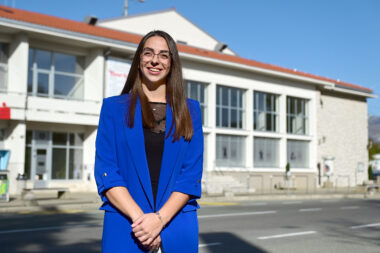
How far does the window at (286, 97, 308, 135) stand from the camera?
38.0 meters

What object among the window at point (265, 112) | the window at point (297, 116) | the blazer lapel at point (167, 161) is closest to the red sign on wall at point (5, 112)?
the window at point (265, 112)

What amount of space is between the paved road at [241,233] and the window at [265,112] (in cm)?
2264

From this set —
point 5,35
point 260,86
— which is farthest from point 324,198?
point 5,35

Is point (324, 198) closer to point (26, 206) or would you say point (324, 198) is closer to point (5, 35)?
point (26, 206)

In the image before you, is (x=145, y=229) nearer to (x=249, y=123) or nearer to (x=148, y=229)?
(x=148, y=229)

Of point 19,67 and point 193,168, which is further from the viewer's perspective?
point 19,67

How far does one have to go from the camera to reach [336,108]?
40.4 meters

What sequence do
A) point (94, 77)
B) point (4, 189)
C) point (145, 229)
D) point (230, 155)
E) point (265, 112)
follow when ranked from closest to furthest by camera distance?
point (145, 229) → point (4, 189) → point (94, 77) → point (230, 155) → point (265, 112)

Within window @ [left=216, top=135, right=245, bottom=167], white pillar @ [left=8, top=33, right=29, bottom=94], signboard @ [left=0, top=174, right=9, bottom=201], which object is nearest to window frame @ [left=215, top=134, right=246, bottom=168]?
window @ [left=216, top=135, right=245, bottom=167]

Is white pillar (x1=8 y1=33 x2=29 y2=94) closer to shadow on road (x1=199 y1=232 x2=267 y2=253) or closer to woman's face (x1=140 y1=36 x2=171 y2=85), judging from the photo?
shadow on road (x1=199 y1=232 x2=267 y2=253)

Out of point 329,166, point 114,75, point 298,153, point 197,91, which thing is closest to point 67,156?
point 114,75

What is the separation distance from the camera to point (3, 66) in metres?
24.3

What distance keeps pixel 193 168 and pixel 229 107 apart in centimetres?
3185

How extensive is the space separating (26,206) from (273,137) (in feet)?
79.0
